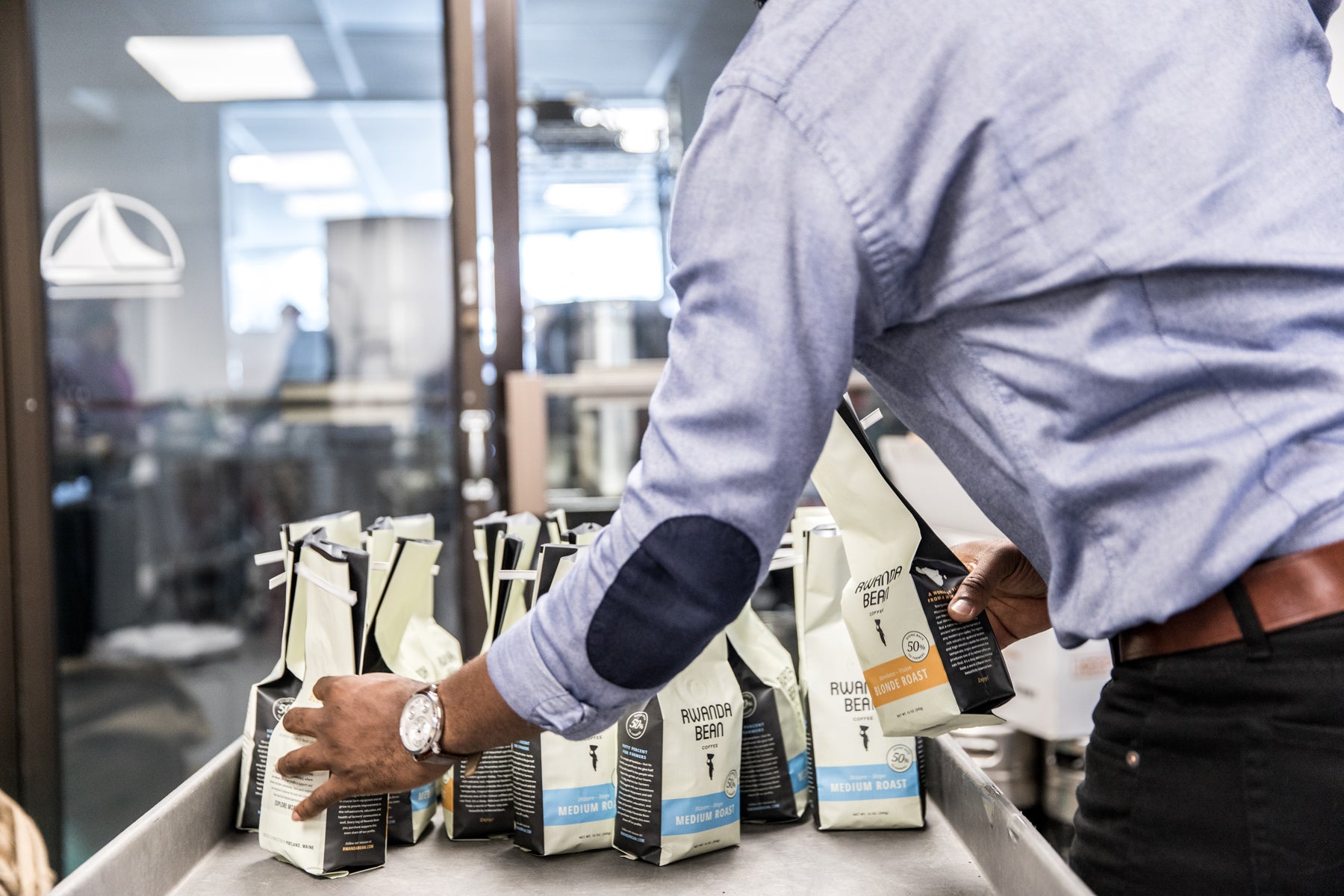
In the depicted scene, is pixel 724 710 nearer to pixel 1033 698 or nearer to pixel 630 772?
pixel 630 772

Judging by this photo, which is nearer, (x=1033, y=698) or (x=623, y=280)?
(x=1033, y=698)

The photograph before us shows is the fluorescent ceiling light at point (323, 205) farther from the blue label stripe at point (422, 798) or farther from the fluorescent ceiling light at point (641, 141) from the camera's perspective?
the blue label stripe at point (422, 798)

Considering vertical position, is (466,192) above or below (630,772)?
above

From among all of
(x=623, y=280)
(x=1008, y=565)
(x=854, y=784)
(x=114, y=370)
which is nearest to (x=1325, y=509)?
(x=1008, y=565)

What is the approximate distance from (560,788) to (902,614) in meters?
0.37

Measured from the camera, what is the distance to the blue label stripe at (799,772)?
1.00 m

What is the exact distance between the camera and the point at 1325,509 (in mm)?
598

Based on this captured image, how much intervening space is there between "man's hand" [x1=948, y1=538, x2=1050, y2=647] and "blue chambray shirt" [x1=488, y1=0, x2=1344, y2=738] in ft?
0.73

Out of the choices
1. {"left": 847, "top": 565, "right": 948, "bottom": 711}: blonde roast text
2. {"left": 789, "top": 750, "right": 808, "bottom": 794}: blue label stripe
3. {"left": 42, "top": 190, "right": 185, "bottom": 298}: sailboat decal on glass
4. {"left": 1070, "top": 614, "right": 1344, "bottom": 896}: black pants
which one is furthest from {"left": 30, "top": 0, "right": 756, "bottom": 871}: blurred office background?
{"left": 1070, "top": 614, "right": 1344, "bottom": 896}: black pants

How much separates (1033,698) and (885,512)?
121 cm

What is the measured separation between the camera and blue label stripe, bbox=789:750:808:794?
100 centimetres

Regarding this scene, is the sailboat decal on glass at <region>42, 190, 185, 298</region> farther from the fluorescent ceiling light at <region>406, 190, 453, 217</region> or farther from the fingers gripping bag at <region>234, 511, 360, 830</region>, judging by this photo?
the fingers gripping bag at <region>234, 511, 360, 830</region>

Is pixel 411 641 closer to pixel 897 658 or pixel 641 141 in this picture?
pixel 897 658

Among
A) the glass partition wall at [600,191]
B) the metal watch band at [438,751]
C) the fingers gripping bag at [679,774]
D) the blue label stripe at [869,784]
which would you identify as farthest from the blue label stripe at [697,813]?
the glass partition wall at [600,191]
